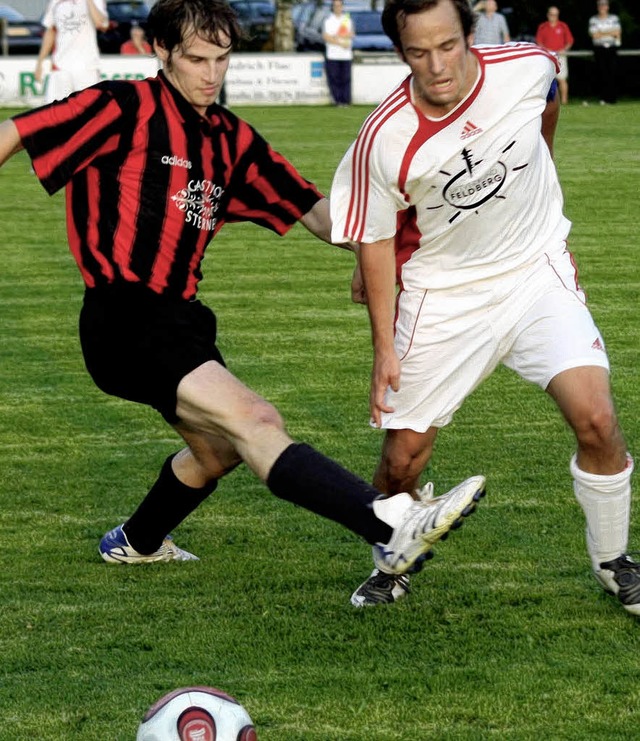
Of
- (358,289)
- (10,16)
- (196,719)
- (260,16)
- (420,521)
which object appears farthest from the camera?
(260,16)

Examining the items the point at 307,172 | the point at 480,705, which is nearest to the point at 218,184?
the point at 480,705

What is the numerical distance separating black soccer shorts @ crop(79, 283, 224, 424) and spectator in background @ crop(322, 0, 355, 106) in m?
22.2

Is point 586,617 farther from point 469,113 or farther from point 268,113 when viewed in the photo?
point 268,113

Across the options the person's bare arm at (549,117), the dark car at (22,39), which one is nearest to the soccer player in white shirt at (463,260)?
the person's bare arm at (549,117)

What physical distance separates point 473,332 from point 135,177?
1145 millimetres

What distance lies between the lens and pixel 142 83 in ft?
15.1

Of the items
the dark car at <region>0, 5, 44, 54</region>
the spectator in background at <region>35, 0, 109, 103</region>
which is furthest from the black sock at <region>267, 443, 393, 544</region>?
the dark car at <region>0, 5, 44, 54</region>

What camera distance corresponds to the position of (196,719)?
3.30 meters

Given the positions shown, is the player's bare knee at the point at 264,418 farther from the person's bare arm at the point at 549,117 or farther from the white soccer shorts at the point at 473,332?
the person's bare arm at the point at 549,117

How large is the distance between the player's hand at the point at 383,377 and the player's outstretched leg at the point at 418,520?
0.58 m

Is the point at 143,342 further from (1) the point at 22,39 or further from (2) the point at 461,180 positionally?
(1) the point at 22,39

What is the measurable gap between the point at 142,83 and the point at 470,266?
3.85 feet

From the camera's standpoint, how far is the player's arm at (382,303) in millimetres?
4332

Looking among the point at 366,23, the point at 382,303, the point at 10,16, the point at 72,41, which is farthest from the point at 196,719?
the point at 10,16
